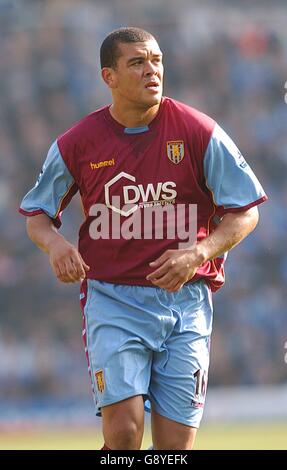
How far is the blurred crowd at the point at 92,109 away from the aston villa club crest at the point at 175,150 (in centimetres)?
1107

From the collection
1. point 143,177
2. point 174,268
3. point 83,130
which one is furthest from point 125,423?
point 83,130

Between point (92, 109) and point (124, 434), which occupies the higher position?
point (92, 109)

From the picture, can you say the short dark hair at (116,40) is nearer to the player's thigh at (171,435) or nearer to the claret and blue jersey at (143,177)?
the claret and blue jersey at (143,177)

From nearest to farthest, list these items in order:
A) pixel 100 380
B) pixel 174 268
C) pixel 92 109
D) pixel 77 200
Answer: pixel 174 268 → pixel 100 380 → pixel 77 200 → pixel 92 109

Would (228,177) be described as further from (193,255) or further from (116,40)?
(116,40)

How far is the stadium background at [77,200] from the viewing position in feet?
56.7

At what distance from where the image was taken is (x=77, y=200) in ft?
59.0

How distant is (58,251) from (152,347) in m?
0.75

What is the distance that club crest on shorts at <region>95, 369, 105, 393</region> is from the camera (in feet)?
21.0

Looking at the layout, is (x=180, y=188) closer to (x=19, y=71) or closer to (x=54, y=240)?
(x=54, y=240)

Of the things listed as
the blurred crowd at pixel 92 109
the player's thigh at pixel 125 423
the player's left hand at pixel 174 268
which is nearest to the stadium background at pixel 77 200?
the blurred crowd at pixel 92 109

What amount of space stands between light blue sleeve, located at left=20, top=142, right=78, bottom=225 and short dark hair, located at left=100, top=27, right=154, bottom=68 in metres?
0.57

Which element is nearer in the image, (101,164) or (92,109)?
(101,164)

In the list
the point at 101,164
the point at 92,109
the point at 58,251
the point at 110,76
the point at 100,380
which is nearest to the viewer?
the point at 58,251
